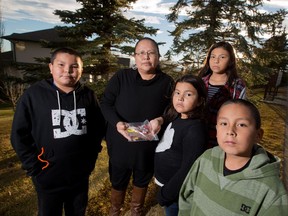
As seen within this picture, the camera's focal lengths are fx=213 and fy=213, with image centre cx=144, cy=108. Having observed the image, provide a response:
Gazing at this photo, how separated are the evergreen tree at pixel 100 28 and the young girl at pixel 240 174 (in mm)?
5595

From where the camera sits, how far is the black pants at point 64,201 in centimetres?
222

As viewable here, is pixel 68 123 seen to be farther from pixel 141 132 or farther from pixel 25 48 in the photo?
pixel 25 48

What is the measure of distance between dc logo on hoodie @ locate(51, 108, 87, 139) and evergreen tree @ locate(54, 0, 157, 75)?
4.64m

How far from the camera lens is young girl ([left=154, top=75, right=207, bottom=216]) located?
71.9 inches

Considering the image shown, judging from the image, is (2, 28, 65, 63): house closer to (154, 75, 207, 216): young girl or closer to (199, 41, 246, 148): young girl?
(199, 41, 246, 148): young girl

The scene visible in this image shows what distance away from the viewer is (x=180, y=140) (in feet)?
6.37

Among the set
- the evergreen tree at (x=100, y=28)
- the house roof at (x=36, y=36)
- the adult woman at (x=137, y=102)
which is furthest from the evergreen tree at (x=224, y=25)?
the house roof at (x=36, y=36)

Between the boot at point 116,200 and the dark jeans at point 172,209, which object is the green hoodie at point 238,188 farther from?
the boot at point 116,200

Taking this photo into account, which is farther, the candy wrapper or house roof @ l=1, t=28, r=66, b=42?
house roof @ l=1, t=28, r=66, b=42

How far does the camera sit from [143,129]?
2232mm

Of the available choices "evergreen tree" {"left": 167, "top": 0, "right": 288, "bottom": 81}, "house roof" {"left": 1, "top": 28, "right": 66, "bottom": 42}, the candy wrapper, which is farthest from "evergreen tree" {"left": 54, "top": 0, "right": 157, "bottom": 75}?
"house roof" {"left": 1, "top": 28, "right": 66, "bottom": 42}

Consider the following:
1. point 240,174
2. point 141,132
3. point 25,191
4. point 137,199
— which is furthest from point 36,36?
point 240,174

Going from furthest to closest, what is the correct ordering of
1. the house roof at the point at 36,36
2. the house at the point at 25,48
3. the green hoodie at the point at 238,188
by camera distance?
the house at the point at 25,48, the house roof at the point at 36,36, the green hoodie at the point at 238,188

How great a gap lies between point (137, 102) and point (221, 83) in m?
1.07
